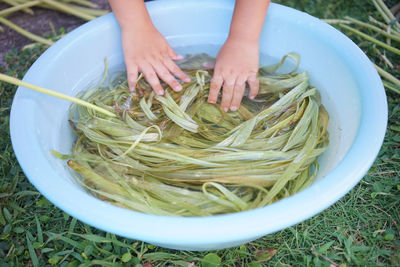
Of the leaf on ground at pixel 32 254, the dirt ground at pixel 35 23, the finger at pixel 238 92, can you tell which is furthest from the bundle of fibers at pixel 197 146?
the dirt ground at pixel 35 23

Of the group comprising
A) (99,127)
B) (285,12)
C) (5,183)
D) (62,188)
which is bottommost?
(5,183)

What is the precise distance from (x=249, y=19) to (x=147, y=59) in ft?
1.67

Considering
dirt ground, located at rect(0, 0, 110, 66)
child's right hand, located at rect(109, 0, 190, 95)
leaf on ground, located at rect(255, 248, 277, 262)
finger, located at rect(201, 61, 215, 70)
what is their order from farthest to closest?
dirt ground, located at rect(0, 0, 110, 66) → finger, located at rect(201, 61, 215, 70) → child's right hand, located at rect(109, 0, 190, 95) → leaf on ground, located at rect(255, 248, 277, 262)

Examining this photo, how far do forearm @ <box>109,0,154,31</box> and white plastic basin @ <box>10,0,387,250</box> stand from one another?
82 mm

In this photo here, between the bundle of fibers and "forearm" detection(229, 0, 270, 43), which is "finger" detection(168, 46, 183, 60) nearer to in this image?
the bundle of fibers

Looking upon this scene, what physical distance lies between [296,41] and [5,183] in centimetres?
153

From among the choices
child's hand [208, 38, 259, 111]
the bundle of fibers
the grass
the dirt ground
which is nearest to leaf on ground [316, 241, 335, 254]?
the grass

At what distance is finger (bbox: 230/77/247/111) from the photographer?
5.50 ft

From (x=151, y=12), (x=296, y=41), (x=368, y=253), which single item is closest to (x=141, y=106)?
(x=151, y=12)

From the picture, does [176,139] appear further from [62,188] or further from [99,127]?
[62,188]

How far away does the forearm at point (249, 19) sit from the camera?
1558 millimetres

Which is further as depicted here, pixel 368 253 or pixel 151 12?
pixel 151 12

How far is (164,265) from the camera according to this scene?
4.79 feet

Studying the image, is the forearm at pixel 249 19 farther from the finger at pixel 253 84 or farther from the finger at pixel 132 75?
the finger at pixel 132 75
